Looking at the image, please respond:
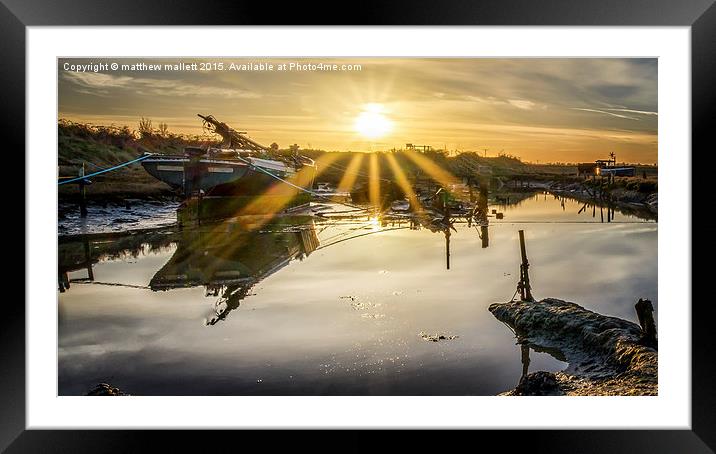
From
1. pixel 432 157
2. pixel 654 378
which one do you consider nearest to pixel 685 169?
pixel 654 378

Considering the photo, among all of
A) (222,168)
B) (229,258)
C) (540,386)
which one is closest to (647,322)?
(540,386)

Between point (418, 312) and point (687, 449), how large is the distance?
3977mm

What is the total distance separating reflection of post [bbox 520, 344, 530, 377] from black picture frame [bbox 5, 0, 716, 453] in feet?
4.86

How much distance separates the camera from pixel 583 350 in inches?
233

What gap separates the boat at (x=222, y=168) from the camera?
15.9 metres

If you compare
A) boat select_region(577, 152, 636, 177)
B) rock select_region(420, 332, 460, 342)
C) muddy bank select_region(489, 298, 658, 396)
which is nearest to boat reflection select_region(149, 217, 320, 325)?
rock select_region(420, 332, 460, 342)

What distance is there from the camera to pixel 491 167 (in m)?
28.5

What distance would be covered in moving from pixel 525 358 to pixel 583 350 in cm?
52

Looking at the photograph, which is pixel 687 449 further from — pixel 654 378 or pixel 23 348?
pixel 23 348

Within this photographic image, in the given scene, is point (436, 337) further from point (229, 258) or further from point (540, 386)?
point (229, 258)
